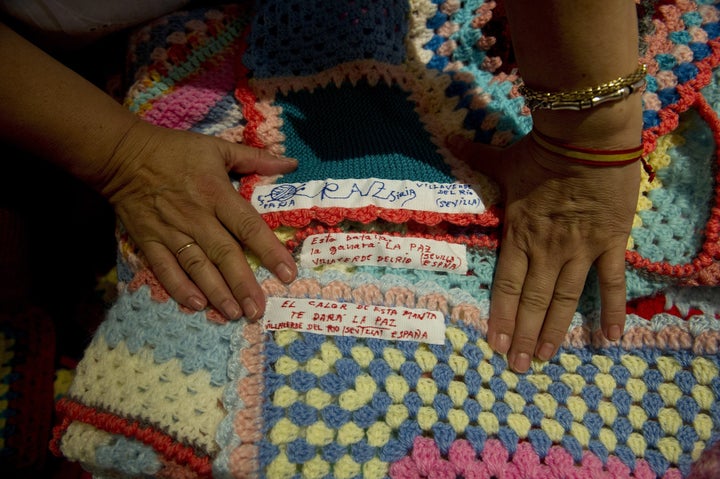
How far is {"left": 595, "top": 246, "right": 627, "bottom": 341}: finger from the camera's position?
0.75 metres

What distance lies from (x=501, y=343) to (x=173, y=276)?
52 centimetres

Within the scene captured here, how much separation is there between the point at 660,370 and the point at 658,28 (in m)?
0.64

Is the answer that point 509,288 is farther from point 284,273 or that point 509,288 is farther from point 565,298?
point 284,273

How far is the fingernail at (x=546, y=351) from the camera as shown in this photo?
0.74m

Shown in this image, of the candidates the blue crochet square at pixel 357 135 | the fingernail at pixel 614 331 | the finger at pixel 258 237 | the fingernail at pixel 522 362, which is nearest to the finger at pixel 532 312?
the fingernail at pixel 522 362

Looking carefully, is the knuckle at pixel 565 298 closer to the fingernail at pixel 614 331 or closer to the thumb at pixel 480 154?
the fingernail at pixel 614 331

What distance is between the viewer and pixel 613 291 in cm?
75

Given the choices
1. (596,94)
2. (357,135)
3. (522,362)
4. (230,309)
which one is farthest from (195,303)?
(596,94)

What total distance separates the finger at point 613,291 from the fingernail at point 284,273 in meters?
0.48

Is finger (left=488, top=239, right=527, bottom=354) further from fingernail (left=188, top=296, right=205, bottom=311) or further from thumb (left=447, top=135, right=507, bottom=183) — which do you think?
fingernail (left=188, top=296, right=205, bottom=311)

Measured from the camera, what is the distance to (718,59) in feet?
2.94

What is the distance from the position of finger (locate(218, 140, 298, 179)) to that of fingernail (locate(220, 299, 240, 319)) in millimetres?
251

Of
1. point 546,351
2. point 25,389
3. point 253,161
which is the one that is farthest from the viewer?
point 25,389

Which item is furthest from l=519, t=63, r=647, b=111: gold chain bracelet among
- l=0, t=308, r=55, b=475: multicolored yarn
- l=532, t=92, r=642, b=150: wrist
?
l=0, t=308, r=55, b=475: multicolored yarn
